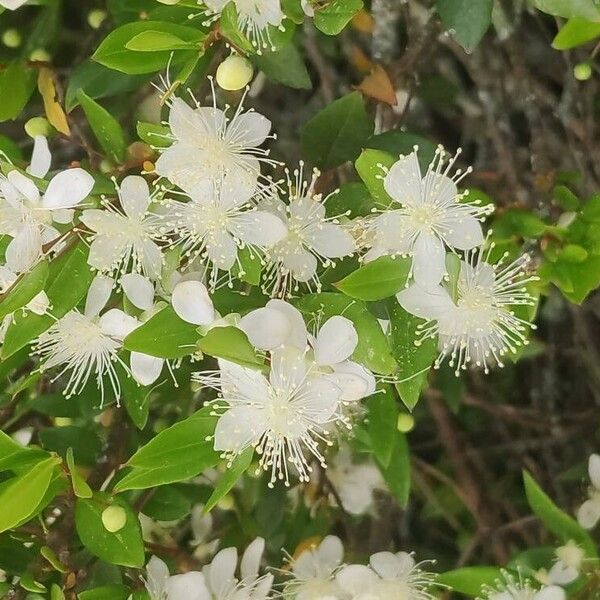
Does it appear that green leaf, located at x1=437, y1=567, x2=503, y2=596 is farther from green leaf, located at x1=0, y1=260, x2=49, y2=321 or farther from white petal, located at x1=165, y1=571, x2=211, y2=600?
green leaf, located at x1=0, y1=260, x2=49, y2=321

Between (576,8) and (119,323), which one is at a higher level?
(576,8)

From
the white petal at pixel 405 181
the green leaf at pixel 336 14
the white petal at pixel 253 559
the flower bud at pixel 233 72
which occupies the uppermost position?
the green leaf at pixel 336 14

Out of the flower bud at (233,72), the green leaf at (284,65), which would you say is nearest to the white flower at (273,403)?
the flower bud at (233,72)

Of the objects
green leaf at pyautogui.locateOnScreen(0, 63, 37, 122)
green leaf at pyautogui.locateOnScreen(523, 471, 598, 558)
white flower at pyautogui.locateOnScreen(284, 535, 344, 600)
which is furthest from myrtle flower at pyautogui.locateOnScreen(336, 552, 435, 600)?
green leaf at pyautogui.locateOnScreen(0, 63, 37, 122)

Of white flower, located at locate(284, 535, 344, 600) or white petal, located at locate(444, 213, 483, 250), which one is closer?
white petal, located at locate(444, 213, 483, 250)

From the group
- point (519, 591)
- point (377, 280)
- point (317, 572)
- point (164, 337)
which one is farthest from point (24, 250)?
point (519, 591)

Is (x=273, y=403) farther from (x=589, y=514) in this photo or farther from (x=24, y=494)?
(x=589, y=514)

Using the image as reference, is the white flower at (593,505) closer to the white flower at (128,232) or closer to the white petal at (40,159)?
the white flower at (128,232)
